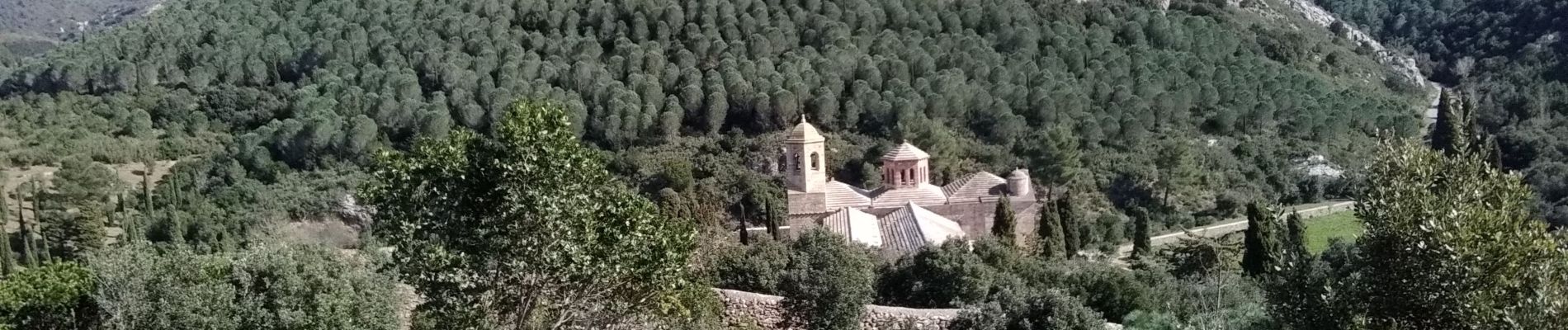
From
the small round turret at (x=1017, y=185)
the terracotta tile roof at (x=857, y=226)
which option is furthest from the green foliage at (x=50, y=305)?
the small round turret at (x=1017, y=185)

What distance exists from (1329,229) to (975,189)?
998 centimetres

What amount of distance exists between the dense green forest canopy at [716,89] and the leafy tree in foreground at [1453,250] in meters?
22.7

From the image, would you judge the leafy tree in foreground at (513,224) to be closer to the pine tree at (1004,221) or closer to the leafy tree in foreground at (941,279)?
the leafy tree in foreground at (941,279)

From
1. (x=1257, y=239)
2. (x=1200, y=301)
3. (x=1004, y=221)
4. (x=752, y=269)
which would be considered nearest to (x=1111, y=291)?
(x=1200, y=301)

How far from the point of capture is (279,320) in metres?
10.8

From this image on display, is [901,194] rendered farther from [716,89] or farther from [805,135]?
[716,89]

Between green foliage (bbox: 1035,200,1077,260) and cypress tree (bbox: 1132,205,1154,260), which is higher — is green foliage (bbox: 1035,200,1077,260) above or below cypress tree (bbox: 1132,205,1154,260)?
above

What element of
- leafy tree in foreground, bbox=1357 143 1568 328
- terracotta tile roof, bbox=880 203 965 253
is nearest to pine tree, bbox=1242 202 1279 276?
terracotta tile roof, bbox=880 203 965 253

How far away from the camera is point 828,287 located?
13.3 m

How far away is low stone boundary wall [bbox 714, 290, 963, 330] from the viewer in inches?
528

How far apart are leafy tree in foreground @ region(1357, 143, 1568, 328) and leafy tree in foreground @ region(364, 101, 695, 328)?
14.1 ft

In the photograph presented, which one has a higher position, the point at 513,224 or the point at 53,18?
the point at 53,18

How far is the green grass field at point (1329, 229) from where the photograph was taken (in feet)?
83.3

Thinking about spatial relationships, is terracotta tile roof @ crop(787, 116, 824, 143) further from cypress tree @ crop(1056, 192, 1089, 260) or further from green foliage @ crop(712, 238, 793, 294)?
green foliage @ crop(712, 238, 793, 294)
